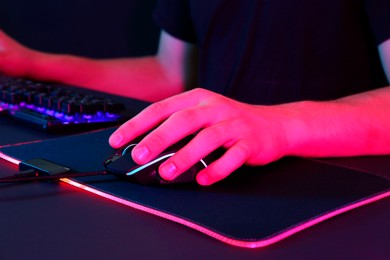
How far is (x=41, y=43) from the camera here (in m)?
1.58

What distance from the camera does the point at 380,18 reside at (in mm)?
843

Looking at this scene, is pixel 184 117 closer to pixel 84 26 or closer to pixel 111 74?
pixel 111 74

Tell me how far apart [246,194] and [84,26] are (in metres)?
1.20

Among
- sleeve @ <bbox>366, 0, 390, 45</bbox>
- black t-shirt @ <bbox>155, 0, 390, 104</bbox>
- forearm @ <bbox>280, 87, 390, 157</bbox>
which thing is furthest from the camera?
black t-shirt @ <bbox>155, 0, 390, 104</bbox>

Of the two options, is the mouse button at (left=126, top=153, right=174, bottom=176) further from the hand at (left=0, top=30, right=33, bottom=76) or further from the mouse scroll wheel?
the hand at (left=0, top=30, right=33, bottom=76)

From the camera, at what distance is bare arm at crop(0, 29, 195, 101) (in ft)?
3.75

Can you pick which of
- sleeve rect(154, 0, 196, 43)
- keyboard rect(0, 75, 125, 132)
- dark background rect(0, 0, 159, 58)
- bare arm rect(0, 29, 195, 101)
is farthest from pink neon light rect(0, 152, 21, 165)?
dark background rect(0, 0, 159, 58)

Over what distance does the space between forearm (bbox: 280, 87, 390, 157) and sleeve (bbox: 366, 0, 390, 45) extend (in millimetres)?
184

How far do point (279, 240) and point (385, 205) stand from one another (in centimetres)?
14

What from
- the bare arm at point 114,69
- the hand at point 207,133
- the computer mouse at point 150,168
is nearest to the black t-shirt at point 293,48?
the bare arm at point 114,69

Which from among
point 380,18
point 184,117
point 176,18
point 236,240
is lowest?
point 236,240

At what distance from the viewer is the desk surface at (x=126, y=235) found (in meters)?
0.37

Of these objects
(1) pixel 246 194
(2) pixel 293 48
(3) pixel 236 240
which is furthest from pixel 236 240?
(2) pixel 293 48

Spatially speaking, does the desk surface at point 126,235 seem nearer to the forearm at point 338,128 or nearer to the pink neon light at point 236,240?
the pink neon light at point 236,240
